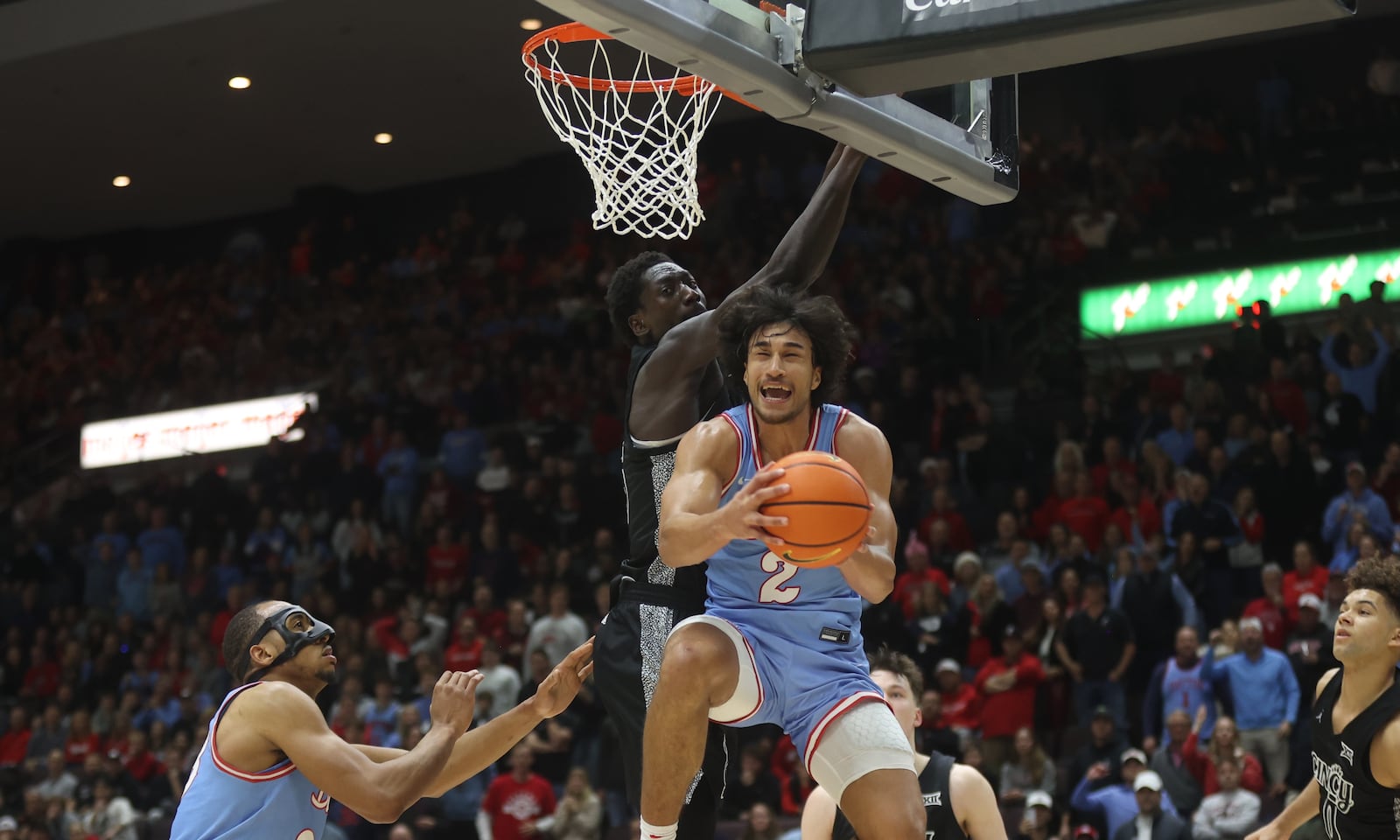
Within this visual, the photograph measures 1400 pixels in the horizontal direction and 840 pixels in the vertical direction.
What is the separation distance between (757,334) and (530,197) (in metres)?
18.9

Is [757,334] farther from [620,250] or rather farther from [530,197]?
[530,197]

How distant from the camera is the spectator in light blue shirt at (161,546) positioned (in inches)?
730

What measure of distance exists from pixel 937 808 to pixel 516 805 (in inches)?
249

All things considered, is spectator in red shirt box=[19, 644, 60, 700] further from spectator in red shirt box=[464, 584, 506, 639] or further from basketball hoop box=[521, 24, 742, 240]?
basketball hoop box=[521, 24, 742, 240]

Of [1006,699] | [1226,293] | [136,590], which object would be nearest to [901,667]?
[1006,699]

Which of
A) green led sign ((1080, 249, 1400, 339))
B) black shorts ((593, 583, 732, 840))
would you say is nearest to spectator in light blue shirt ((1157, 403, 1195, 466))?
green led sign ((1080, 249, 1400, 339))

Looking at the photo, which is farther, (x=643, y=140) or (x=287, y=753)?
(x=643, y=140)

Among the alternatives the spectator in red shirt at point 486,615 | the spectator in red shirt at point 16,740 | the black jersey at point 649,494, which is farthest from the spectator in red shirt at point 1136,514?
the spectator in red shirt at point 16,740

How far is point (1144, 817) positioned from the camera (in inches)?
393

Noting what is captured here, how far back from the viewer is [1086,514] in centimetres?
1330

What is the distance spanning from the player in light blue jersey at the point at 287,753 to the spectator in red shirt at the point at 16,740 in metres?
12.2

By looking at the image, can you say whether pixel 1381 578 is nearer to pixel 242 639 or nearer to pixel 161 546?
pixel 242 639

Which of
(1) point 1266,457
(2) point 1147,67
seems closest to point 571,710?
(1) point 1266,457

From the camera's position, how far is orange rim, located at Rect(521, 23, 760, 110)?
247 inches
